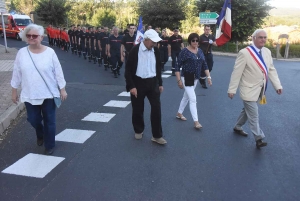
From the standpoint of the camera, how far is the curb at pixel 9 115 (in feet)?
18.4

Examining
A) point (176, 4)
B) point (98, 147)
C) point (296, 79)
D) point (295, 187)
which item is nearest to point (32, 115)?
point (98, 147)

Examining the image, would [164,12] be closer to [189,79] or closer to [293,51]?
[293,51]

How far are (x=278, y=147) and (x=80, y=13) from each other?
144 feet

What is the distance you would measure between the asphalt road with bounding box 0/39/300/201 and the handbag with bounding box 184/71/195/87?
2.57 ft

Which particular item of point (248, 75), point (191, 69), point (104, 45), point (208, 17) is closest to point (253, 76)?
point (248, 75)

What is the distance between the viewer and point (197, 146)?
4.88 metres

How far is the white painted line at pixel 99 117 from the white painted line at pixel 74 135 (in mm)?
687

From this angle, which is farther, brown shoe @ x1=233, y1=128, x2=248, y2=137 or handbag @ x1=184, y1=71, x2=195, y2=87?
handbag @ x1=184, y1=71, x2=195, y2=87

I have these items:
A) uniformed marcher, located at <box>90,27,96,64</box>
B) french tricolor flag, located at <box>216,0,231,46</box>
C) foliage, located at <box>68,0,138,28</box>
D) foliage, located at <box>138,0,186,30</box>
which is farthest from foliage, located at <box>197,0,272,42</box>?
foliage, located at <box>68,0,138,28</box>

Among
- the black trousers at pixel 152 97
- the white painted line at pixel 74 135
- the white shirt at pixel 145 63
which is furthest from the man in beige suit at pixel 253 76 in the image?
the white painted line at pixel 74 135

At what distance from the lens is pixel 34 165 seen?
4184 mm

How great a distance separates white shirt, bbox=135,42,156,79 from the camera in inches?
188

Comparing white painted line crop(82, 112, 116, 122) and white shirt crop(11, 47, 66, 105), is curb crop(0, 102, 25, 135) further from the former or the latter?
white shirt crop(11, 47, 66, 105)

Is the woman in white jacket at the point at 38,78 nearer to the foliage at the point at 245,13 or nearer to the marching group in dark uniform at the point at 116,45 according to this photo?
the marching group in dark uniform at the point at 116,45
